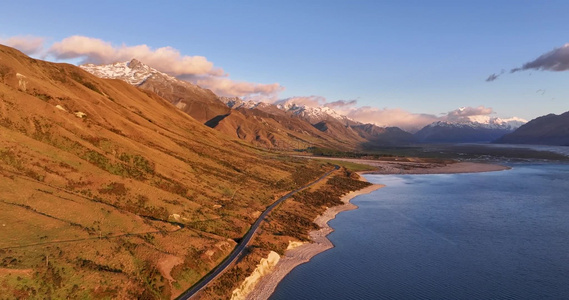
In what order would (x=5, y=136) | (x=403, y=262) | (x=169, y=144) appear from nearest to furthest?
(x=403, y=262), (x=5, y=136), (x=169, y=144)

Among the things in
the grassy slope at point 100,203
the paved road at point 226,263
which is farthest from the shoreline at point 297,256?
the grassy slope at point 100,203

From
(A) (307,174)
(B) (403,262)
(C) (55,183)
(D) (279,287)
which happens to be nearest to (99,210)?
(C) (55,183)

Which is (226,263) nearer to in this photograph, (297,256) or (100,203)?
(297,256)

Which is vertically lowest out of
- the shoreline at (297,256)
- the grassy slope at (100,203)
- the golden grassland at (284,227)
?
the shoreline at (297,256)

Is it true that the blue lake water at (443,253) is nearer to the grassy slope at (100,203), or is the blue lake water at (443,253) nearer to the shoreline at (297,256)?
the shoreline at (297,256)

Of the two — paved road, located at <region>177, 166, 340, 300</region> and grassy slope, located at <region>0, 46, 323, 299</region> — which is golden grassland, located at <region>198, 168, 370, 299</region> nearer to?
paved road, located at <region>177, 166, 340, 300</region>

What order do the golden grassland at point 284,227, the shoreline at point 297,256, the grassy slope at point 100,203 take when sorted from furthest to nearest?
the shoreline at point 297,256 < the golden grassland at point 284,227 < the grassy slope at point 100,203

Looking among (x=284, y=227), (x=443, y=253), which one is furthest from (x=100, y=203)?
(x=443, y=253)

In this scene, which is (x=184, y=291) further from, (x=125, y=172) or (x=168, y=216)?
(x=125, y=172)
